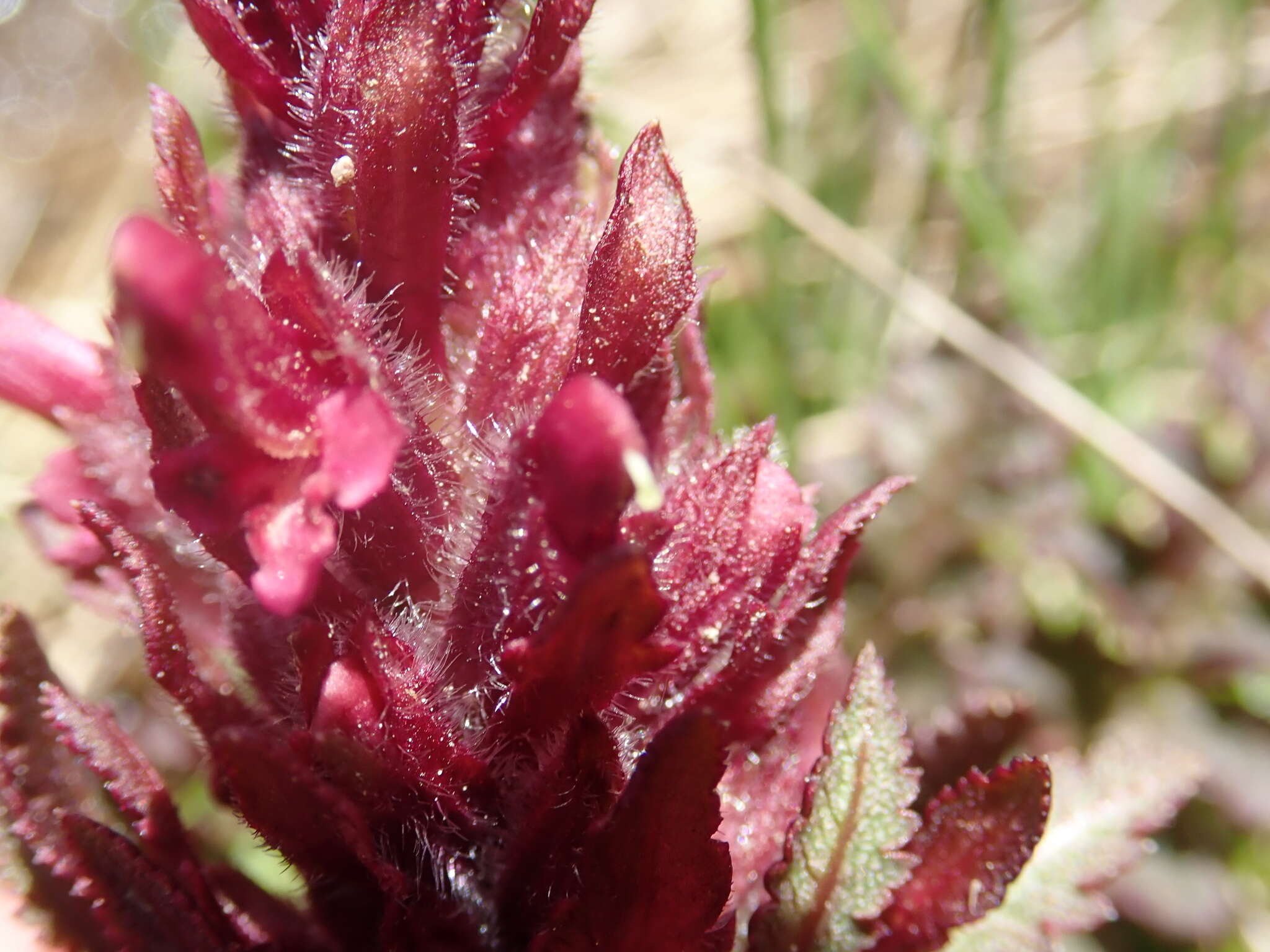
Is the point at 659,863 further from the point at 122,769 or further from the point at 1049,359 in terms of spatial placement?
the point at 1049,359

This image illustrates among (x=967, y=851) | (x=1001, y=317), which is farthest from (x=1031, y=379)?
(x=967, y=851)

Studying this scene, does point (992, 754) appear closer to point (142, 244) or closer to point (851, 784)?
point (851, 784)

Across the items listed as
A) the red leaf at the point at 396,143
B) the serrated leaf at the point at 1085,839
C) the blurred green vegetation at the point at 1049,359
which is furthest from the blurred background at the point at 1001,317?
the red leaf at the point at 396,143

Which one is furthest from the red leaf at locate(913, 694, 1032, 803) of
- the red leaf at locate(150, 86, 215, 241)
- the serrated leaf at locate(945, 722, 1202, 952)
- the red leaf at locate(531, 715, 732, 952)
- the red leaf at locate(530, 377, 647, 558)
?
the red leaf at locate(150, 86, 215, 241)

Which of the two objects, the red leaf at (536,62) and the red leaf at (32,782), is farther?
the red leaf at (32,782)

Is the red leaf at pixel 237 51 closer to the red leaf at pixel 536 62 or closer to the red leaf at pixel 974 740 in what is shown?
the red leaf at pixel 536 62
